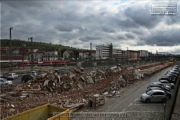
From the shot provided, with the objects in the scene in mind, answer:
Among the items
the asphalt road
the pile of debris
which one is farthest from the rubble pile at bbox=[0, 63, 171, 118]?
the asphalt road

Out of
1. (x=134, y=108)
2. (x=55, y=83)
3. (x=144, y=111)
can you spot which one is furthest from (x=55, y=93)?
(x=144, y=111)

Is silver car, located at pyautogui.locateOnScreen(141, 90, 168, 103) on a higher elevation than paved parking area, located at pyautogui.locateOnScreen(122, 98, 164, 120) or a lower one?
higher

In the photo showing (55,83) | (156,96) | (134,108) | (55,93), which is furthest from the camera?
(55,83)

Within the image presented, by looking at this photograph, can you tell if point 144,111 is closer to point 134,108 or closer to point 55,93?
point 134,108

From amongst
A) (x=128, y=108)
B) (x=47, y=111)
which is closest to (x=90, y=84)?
(x=128, y=108)

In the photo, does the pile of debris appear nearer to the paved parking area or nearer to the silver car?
the paved parking area

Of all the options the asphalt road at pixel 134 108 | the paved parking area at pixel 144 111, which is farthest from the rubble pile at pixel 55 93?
the paved parking area at pixel 144 111

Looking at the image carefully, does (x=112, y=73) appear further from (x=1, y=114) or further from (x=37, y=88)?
(x=1, y=114)

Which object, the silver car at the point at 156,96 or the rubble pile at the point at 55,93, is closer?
the rubble pile at the point at 55,93

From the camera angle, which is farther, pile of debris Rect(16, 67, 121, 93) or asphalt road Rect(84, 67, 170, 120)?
pile of debris Rect(16, 67, 121, 93)

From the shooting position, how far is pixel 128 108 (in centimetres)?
2184

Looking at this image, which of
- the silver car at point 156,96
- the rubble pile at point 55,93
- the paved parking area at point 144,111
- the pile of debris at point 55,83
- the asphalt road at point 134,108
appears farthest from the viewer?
the pile of debris at point 55,83

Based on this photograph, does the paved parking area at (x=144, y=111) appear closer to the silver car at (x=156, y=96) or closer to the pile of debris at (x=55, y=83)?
the silver car at (x=156, y=96)

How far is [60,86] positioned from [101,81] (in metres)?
11.6
